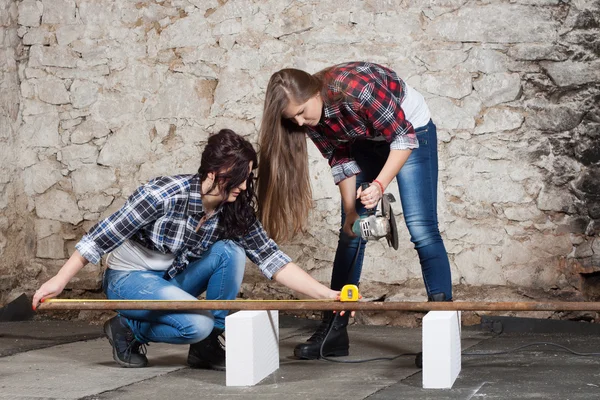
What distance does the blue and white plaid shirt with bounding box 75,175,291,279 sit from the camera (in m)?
2.70

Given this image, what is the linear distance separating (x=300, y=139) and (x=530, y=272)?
5.29ft

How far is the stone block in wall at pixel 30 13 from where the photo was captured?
4488 mm

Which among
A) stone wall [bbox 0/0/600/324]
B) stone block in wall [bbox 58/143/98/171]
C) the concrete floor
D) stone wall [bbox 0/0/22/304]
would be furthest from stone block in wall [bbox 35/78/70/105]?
the concrete floor

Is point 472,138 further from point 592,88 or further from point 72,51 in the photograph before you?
point 72,51

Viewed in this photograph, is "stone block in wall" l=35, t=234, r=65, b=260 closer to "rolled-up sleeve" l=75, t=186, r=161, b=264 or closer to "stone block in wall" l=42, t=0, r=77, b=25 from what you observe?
"stone block in wall" l=42, t=0, r=77, b=25

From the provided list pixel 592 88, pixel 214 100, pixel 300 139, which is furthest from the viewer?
pixel 214 100

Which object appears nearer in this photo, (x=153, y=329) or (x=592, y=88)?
(x=153, y=329)

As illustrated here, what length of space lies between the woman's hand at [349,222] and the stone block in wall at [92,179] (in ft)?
5.64

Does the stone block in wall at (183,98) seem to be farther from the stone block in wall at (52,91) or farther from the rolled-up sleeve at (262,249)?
the rolled-up sleeve at (262,249)

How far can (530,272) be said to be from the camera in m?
3.92

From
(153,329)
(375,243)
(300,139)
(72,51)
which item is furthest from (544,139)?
(72,51)

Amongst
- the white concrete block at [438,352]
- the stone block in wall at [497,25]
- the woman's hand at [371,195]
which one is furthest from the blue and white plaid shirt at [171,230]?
the stone block in wall at [497,25]

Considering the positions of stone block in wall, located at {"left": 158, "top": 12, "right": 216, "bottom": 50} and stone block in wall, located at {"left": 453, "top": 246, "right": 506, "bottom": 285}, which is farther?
Result: stone block in wall, located at {"left": 158, "top": 12, "right": 216, "bottom": 50}

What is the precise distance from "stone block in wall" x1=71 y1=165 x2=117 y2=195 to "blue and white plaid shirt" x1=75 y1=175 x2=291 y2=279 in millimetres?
1572
